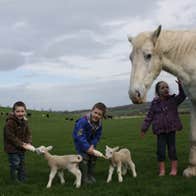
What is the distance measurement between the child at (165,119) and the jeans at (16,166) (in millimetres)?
2606

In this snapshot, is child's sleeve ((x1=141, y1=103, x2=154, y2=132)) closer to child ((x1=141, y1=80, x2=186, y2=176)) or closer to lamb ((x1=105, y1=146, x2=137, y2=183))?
child ((x1=141, y1=80, x2=186, y2=176))

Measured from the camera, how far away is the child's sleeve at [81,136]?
758 cm

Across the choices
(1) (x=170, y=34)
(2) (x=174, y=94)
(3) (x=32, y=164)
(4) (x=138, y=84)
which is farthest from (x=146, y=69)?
(3) (x=32, y=164)

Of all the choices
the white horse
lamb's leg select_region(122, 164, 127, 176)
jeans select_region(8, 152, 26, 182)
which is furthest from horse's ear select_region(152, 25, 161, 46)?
jeans select_region(8, 152, 26, 182)

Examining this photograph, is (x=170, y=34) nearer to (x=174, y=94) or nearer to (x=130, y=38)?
(x=130, y=38)

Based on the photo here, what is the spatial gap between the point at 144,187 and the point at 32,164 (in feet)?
13.5

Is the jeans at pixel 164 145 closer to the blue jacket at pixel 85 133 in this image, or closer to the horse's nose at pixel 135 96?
the blue jacket at pixel 85 133

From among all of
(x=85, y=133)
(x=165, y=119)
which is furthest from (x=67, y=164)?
(x=165, y=119)

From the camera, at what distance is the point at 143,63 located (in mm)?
7113

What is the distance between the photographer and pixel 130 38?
7363mm

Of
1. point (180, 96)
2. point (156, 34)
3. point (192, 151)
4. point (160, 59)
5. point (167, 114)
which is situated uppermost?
point (156, 34)

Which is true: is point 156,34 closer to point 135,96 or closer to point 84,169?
point 135,96

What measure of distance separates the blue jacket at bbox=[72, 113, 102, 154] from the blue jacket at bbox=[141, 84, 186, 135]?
123 centimetres

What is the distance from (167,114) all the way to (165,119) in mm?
104
